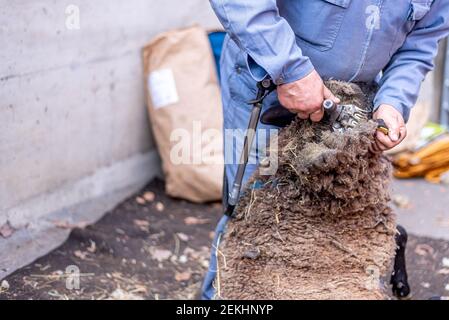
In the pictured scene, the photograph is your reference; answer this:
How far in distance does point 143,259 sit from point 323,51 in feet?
6.26

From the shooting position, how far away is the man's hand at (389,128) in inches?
102

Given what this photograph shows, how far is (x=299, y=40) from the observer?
2.73m

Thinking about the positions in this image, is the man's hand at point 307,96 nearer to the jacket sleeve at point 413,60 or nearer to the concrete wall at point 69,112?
the jacket sleeve at point 413,60

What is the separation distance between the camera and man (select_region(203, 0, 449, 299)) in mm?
2492

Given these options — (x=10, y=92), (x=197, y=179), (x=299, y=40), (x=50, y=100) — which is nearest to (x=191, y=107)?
(x=197, y=179)

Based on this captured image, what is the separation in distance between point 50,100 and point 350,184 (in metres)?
2.16

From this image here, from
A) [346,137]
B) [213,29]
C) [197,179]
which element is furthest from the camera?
[213,29]

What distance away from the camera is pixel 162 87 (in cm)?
479

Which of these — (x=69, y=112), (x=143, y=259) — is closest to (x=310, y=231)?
(x=143, y=259)

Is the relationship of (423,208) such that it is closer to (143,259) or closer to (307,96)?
(143,259)

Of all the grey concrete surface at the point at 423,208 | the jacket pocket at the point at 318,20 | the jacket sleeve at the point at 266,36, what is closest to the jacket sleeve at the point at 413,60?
the jacket pocket at the point at 318,20

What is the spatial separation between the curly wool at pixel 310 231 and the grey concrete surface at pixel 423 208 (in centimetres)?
208
